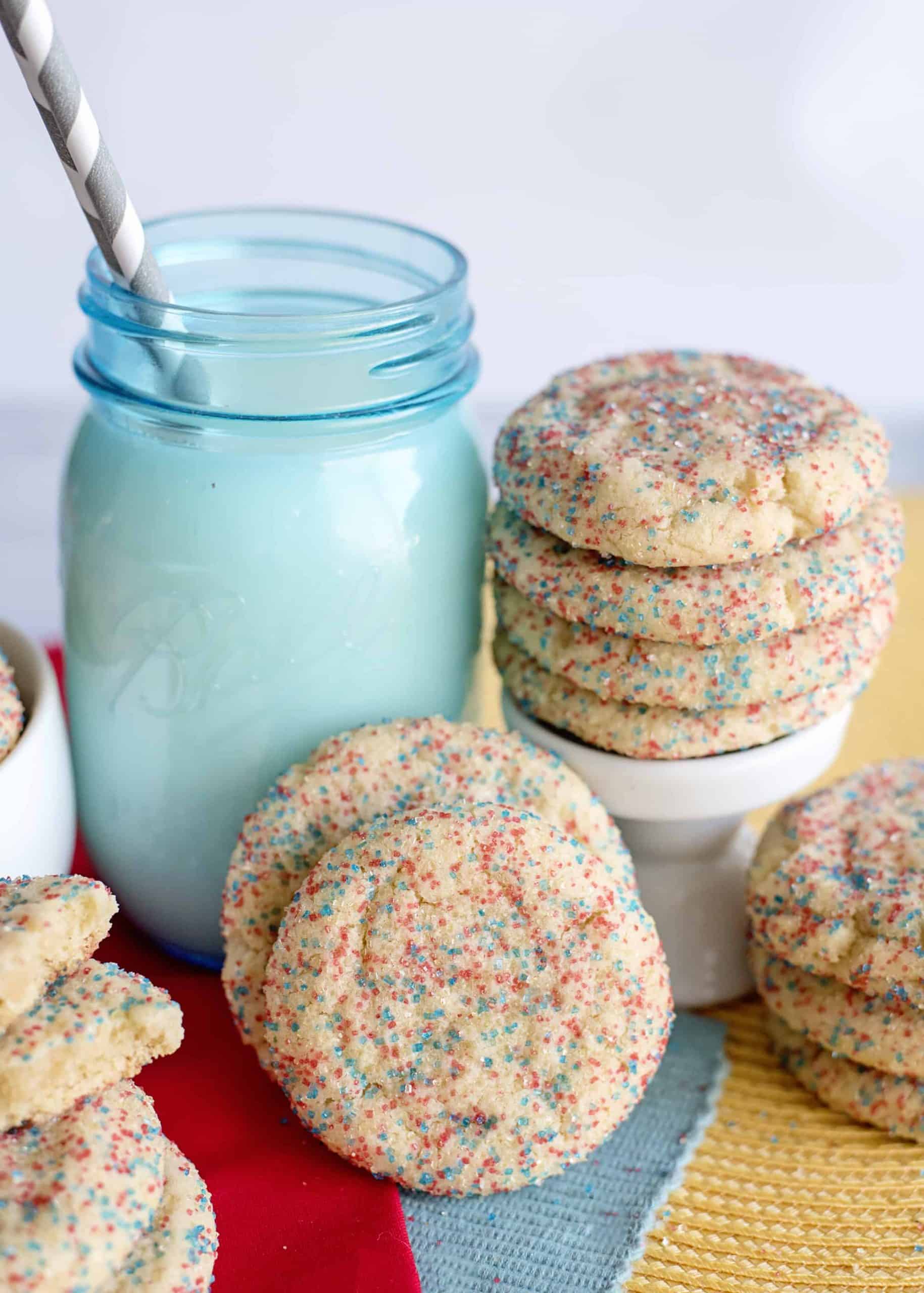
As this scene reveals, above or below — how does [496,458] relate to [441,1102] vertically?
above

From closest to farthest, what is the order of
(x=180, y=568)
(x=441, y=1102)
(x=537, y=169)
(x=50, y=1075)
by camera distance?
(x=50, y=1075) < (x=441, y=1102) < (x=180, y=568) < (x=537, y=169)

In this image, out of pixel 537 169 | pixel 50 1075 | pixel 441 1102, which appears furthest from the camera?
pixel 537 169

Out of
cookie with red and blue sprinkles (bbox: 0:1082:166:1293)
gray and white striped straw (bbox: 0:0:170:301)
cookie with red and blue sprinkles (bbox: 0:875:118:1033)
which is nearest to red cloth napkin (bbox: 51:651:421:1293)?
cookie with red and blue sprinkles (bbox: 0:1082:166:1293)

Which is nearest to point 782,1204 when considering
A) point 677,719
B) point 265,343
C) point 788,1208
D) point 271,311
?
point 788,1208

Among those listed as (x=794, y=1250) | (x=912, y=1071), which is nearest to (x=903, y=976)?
(x=912, y=1071)

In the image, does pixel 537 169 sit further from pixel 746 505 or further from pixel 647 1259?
pixel 647 1259

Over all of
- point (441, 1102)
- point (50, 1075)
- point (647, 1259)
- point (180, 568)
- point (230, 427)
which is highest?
point (230, 427)
